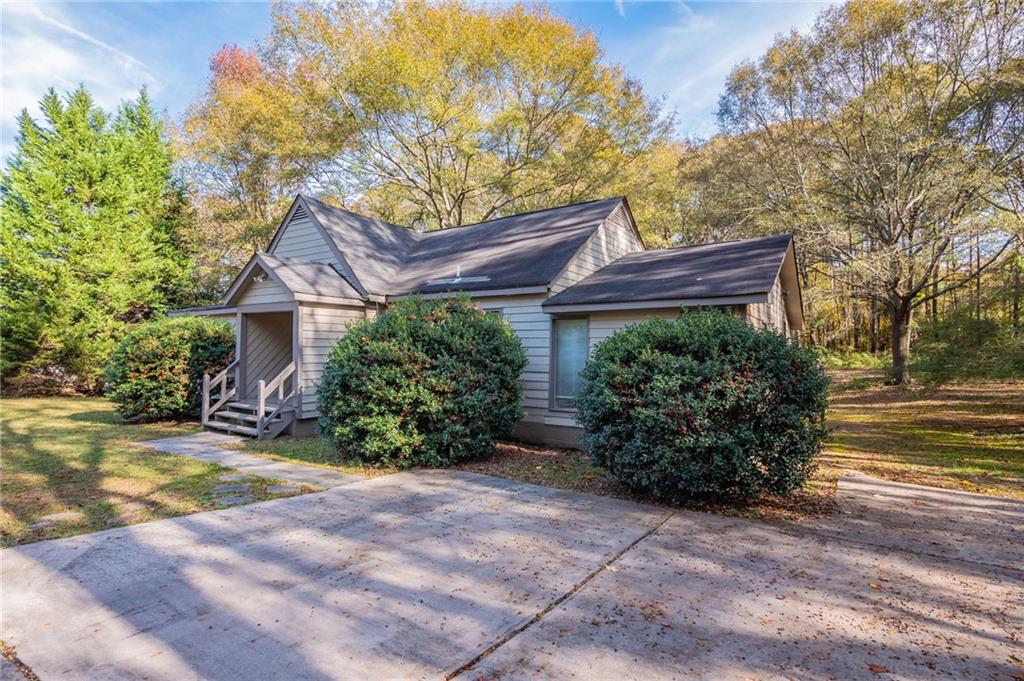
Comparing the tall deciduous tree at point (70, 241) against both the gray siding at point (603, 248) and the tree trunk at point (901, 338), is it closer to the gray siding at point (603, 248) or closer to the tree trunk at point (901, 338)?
the gray siding at point (603, 248)

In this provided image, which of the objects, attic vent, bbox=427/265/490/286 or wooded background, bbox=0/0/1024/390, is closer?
attic vent, bbox=427/265/490/286

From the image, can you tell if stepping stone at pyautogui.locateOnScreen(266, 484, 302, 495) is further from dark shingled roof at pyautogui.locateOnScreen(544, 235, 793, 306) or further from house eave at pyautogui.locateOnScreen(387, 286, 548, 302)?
dark shingled roof at pyautogui.locateOnScreen(544, 235, 793, 306)

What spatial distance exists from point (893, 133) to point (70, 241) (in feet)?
78.7

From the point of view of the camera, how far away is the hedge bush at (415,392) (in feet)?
22.9

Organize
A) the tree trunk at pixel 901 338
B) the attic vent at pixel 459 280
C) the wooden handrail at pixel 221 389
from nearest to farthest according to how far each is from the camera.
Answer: the attic vent at pixel 459 280, the wooden handrail at pixel 221 389, the tree trunk at pixel 901 338

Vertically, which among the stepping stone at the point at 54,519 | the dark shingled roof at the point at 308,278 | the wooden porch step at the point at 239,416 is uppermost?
the dark shingled roof at the point at 308,278

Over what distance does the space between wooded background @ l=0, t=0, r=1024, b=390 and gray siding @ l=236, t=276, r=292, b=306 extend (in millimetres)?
8442

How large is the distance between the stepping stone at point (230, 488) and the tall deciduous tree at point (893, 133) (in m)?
15.5

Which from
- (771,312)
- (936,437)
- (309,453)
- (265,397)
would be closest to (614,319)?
(771,312)

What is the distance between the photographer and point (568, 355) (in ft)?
29.4

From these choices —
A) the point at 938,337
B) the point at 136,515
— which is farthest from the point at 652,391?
the point at 938,337

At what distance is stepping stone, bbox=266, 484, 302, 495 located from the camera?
5.84m

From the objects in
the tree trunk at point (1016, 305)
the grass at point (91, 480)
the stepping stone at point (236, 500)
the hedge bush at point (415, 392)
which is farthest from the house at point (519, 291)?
the stepping stone at point (236, 500)

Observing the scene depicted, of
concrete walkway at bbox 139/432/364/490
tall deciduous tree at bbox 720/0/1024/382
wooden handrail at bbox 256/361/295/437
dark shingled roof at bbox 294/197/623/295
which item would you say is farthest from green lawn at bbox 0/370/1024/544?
tall deciduous tree at bbox 720/0/1024/382
